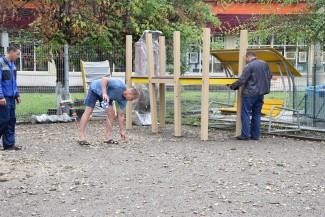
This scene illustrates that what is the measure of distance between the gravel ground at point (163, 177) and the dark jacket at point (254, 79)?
1032 millimetres

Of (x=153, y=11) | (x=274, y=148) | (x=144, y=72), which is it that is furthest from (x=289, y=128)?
(x=153, y=11)

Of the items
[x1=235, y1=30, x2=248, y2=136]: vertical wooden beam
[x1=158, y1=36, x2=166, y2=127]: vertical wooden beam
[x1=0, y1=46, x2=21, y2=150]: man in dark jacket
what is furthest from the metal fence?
[x1=0, y1=46, x2=21, y2=150]: man in dark jacket

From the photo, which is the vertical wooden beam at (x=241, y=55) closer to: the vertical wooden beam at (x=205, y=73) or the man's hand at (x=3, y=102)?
the vertical wooden beam at (x=205, y=73)

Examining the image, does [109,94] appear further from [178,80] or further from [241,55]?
[241,55]

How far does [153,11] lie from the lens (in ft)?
52.2

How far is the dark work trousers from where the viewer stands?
379 inches

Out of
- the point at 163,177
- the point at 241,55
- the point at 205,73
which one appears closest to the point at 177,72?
the point at 205,73

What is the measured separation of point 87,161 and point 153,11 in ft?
25.7

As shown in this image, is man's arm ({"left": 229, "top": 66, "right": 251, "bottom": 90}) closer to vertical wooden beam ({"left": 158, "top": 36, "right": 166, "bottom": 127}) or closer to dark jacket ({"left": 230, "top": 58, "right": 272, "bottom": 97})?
dark jacket ({"left": 230, "top": 58, "right": 272, "bottom": 97})

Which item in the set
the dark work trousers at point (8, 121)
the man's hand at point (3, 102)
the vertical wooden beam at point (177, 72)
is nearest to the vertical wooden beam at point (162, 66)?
the vertical wooden beam at point (177, 72)

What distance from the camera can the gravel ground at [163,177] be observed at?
20.5 ft

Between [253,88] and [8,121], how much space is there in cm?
473

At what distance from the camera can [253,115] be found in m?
11.6

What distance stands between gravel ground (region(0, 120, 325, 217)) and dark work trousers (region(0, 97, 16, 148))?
0.27 metres
